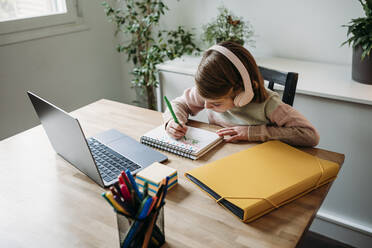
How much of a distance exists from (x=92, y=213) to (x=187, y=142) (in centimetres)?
44

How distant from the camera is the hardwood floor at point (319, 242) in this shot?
1.86 metres

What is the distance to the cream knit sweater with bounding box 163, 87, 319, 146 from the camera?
3.85 ft

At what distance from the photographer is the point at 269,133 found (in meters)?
1.21

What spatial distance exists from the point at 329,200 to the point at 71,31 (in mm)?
2005

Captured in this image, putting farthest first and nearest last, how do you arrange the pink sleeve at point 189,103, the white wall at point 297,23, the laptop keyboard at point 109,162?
1. the white wall at point 297,23
2. the pink sleeve at point 189,103
3. the laptop keyboard at point 109,162

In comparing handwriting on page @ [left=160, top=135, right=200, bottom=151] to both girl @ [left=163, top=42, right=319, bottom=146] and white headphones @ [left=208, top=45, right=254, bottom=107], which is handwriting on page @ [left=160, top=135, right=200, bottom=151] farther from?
white headphones @ [left=208, top=45, right=254, bottom=107]

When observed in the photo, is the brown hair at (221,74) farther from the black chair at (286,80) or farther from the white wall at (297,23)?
the white wall at (297,23)

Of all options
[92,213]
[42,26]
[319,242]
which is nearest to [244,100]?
[92,213]

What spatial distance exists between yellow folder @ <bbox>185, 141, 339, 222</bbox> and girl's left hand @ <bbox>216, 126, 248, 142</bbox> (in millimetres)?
107

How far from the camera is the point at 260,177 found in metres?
0.95

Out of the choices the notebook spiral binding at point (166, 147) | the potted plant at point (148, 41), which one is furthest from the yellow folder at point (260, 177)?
the potted plant at point (148, 41)

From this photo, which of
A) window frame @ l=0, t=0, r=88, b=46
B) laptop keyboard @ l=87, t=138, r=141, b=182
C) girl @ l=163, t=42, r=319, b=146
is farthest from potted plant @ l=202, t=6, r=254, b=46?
laptop keyboard @ l=87, t=138, r=141, b=182

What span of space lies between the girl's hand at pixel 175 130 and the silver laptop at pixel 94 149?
0.11 m

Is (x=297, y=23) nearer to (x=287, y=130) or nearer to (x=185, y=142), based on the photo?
(x=287, y=130)
